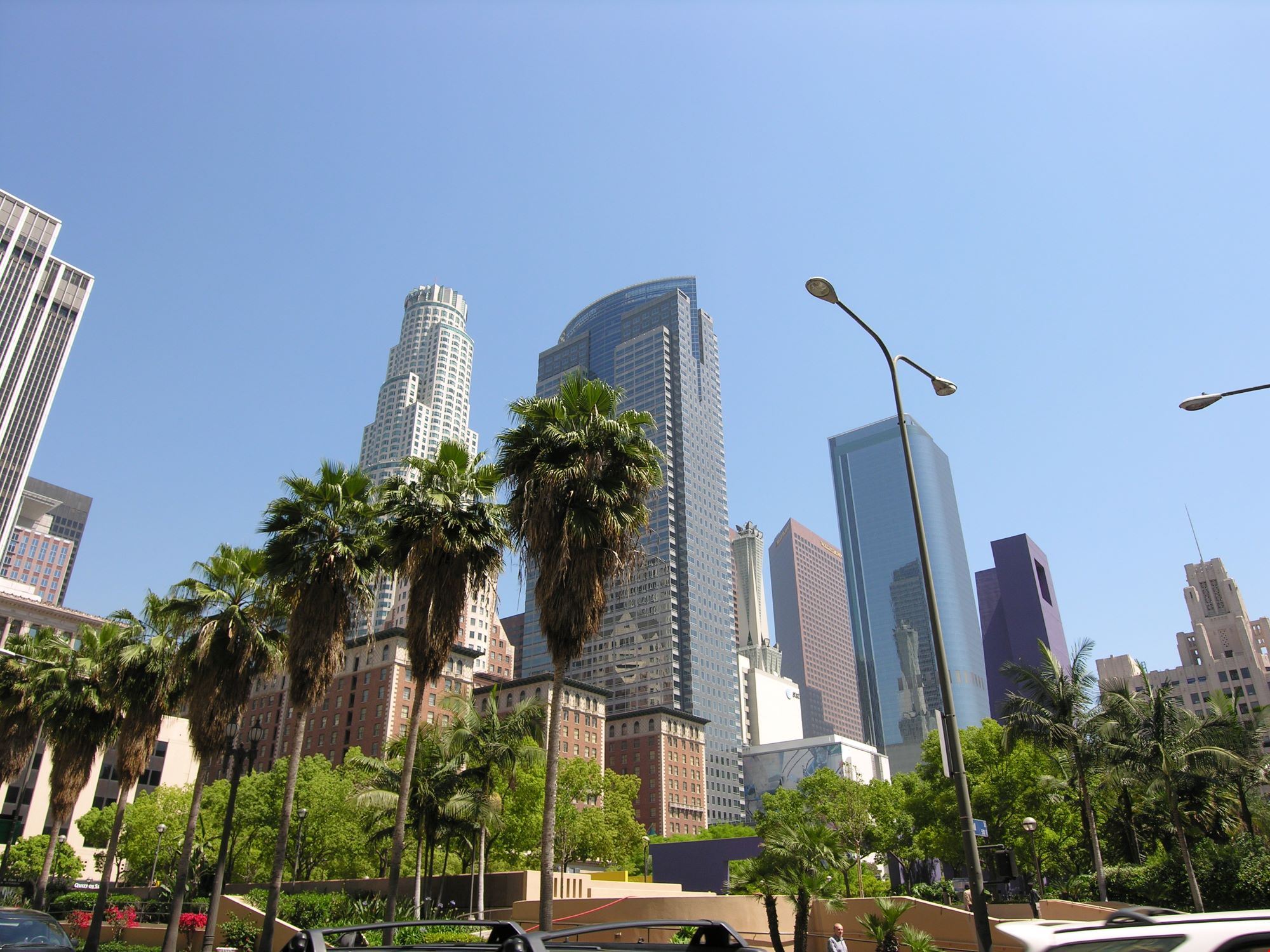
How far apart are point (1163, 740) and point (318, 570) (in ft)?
128

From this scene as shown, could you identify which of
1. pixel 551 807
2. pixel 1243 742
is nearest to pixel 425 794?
pixel 551 807

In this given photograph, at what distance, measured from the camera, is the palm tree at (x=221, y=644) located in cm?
2717

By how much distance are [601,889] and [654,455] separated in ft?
98.1

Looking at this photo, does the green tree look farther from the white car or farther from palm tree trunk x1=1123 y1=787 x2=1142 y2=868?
the white car

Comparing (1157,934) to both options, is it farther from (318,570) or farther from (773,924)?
(318,570)

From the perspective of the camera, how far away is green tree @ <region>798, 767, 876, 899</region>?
77.8 meters

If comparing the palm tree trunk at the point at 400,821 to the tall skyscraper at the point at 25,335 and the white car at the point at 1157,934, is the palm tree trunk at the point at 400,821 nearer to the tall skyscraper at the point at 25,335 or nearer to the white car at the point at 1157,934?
the white car at the point at 1157,934

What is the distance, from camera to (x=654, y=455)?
890 inches

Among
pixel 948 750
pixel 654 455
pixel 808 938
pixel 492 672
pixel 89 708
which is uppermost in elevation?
pixel 492 672

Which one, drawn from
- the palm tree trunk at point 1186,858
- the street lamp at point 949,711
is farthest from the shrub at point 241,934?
the palm tree trunk at point 1186,858

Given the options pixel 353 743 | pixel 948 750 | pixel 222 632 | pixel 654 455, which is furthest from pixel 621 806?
pixel 948 750

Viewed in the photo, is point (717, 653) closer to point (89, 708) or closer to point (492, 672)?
point (492, 672)

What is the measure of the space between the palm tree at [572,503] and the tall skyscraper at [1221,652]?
167m

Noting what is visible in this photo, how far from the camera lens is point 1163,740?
3969 cm
